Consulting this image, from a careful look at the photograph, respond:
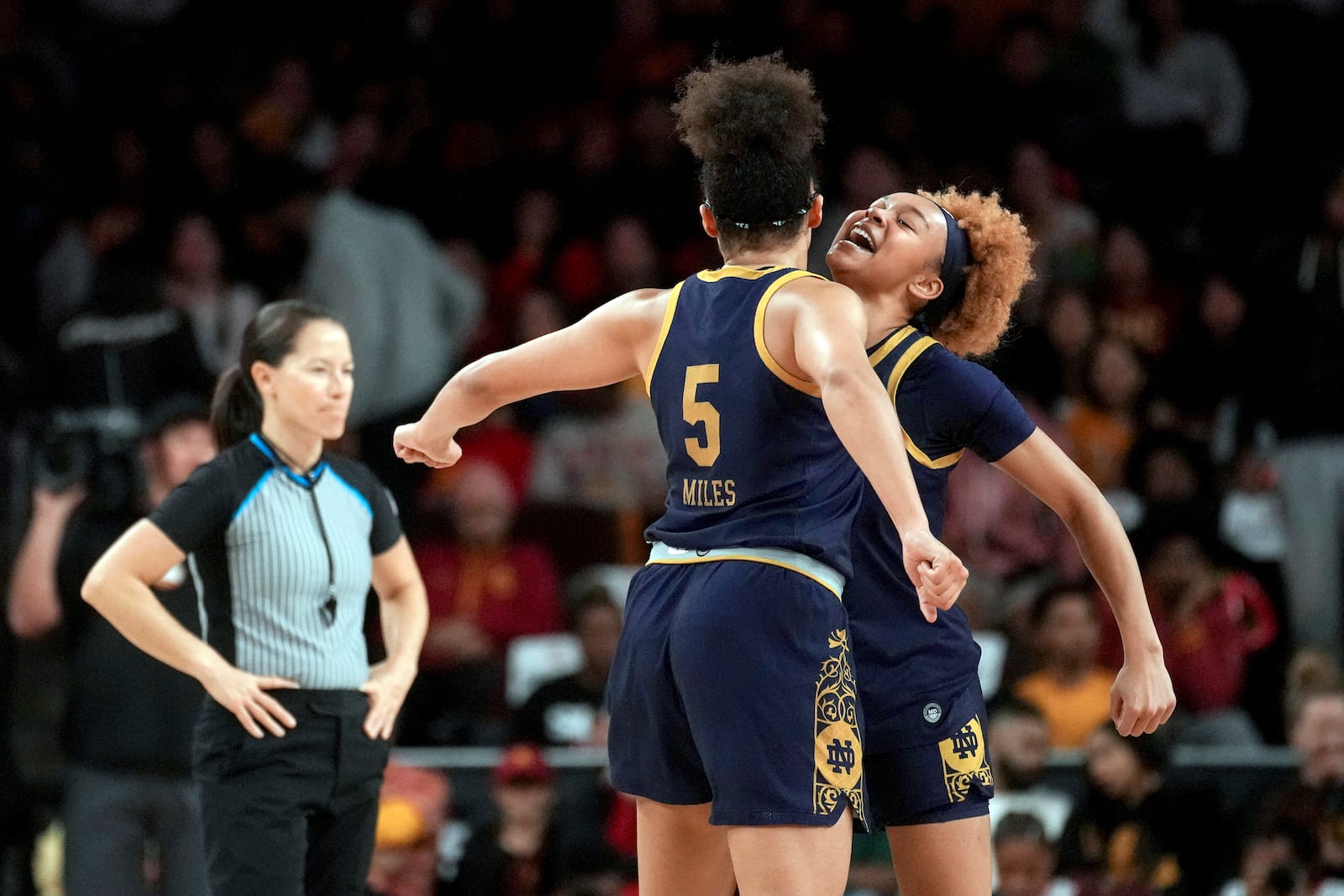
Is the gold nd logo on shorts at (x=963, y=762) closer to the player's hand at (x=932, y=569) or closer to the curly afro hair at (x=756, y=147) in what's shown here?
the player's hand at (x=932, y=569)

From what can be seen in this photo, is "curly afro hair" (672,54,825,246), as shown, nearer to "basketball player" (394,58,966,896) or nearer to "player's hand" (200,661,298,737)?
"basketball player" (394,58,966,896)

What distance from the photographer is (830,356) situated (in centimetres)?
301

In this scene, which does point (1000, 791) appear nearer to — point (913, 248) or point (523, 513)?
point (523, 513)

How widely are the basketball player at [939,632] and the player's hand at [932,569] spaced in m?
0.67

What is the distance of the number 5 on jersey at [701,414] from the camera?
3195mm

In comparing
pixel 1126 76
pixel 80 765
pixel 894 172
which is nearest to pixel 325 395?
pixel 80 765

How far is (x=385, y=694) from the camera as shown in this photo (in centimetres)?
428

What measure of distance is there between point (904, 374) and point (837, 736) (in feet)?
2.68

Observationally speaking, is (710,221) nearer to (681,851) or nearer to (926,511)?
(926,511)

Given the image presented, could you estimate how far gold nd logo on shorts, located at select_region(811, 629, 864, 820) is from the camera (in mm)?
3119

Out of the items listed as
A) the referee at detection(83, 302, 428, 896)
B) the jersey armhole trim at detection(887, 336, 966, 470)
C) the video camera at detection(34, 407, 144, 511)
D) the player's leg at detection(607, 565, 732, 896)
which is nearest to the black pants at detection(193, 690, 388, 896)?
the referee at detection(83, 302, 428, 896)

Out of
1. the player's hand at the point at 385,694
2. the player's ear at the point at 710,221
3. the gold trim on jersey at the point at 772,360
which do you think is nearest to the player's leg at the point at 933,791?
the gold trim on jersey at the point at 772,360

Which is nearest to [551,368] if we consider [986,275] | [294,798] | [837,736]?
[837,736]

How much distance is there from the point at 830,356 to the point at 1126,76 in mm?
8220
